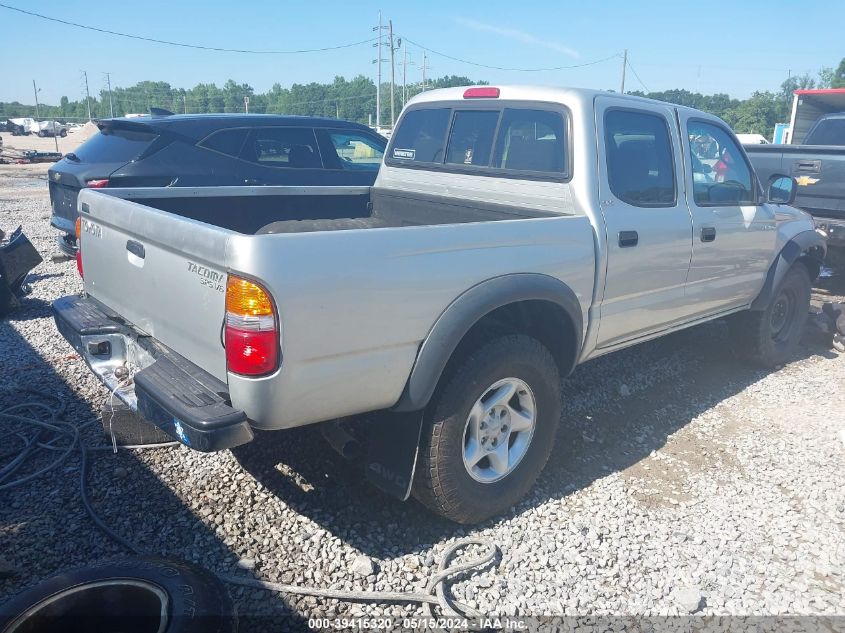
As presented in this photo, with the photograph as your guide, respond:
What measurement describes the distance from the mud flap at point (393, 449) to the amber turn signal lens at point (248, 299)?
2.81ft

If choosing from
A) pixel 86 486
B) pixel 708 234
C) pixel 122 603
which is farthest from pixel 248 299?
→ pixel 708 234

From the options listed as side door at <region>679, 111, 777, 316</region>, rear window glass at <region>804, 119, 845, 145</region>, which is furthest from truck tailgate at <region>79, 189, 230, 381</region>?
rear window glass at <region>804, 119, 845, 145</region>

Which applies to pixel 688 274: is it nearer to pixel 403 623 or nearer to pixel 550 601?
pixel 550 601

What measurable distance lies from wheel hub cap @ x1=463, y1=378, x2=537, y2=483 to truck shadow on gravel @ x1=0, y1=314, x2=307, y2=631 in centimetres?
108

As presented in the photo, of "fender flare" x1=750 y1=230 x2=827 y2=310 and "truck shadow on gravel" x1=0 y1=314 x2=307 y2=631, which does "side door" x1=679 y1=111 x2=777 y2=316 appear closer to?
"fender flare" x1=750 y1=230 x2=827 y2=310

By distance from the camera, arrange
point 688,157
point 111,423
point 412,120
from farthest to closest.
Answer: point 412,120
point 688,157
point 111,423

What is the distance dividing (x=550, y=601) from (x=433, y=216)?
7.87ft

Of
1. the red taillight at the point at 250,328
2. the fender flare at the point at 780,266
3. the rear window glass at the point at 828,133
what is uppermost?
the rear window glass at the point at 828,133

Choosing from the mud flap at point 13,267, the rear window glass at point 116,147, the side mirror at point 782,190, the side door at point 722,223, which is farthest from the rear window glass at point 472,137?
the mud flap at point 13,267

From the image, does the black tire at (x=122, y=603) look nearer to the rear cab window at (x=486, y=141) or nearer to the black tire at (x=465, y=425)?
the black tire at (x=465, y=425)

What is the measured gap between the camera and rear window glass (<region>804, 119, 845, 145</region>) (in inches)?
377

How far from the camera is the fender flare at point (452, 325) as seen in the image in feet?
9.02

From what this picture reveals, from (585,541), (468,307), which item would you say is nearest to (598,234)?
(468,307)

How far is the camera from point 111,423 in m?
3.36
